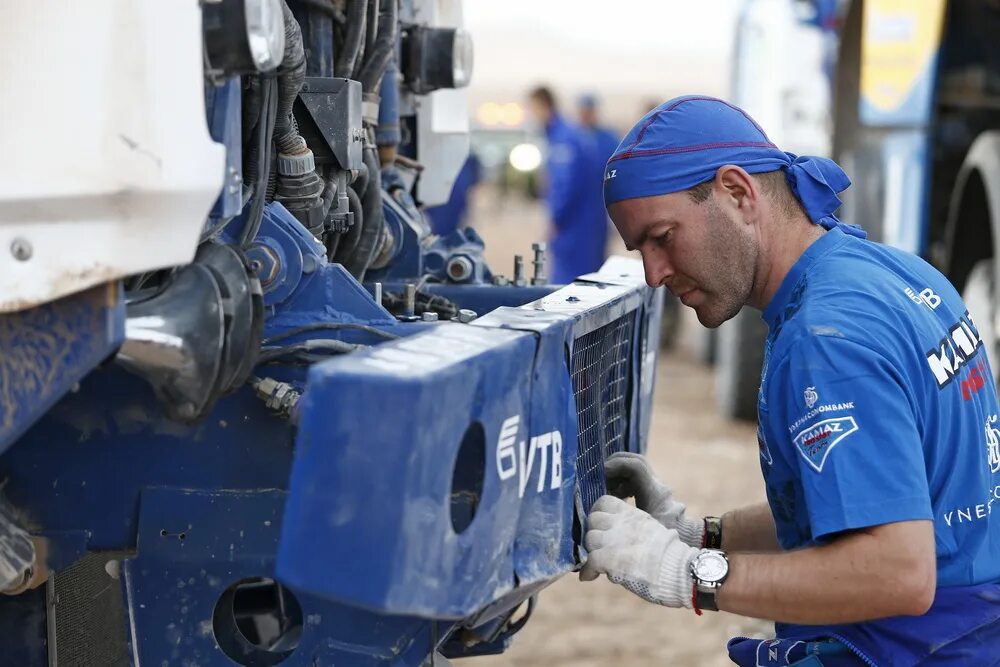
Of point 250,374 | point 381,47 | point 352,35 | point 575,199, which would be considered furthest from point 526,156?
point 250,374

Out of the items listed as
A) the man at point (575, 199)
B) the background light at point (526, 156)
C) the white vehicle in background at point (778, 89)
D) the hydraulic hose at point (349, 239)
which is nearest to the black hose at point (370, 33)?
the hydraulic hose at point (349, 239)

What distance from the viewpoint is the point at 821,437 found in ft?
6.30

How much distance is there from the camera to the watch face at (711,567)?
201cm

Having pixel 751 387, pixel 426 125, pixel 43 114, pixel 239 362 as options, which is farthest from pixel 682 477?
pixel 43 114

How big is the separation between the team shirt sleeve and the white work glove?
2.01 ft

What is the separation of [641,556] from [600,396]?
46 cm

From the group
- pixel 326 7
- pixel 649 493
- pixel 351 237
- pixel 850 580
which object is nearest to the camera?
pixel 850 580

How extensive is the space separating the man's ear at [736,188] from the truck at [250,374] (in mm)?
288

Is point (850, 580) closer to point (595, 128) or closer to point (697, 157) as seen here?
point (697, 157)

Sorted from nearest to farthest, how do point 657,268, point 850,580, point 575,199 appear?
point 850,580 → point 657,268 → point 575,199

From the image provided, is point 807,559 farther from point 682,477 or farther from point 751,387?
point 751,387

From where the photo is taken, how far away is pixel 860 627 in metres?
2.12

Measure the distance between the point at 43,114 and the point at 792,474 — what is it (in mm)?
1180

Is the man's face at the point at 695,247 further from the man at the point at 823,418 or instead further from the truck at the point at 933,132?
the truck at the point at 933,132
